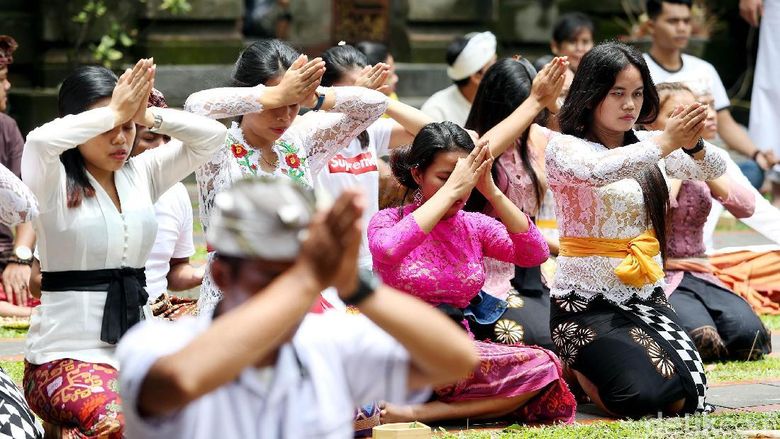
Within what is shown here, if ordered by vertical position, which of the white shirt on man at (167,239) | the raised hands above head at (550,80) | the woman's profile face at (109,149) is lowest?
the white shirt on man at (167,239)

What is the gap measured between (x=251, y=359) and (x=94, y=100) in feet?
8.45

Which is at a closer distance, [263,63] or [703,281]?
[263,63]

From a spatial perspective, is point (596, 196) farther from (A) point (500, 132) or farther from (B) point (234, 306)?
(B) point (234, 306)

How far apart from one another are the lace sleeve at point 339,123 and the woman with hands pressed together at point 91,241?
715 mm

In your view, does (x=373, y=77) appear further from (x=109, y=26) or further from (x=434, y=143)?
(x=109, y=26)

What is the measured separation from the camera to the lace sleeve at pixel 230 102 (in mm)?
4965

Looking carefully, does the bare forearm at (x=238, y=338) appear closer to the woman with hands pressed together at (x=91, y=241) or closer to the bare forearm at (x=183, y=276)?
the woman with hands pressed together at (x=91, y=241)

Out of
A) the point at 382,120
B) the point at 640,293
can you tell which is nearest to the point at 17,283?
the point at 382,120

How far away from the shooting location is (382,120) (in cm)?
676

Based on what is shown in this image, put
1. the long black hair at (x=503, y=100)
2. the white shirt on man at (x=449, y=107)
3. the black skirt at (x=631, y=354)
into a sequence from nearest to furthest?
the black skirt at (x=631, y=354), the long black hair at (x=503, y=100), the white shirt on man at (x=449, y=107)

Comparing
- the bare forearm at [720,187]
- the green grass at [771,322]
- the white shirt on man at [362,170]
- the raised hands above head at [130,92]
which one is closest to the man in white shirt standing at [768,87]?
the green grass at [771,322]

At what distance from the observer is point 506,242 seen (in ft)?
18.5

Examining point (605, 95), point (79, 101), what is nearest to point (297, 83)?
point (79, 101)

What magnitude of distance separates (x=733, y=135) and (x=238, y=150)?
644 centimetres
